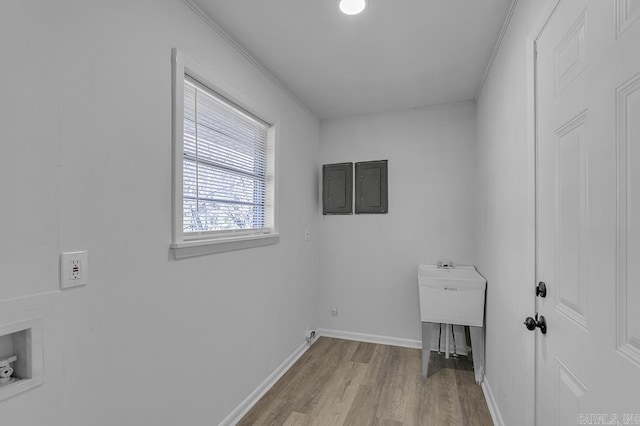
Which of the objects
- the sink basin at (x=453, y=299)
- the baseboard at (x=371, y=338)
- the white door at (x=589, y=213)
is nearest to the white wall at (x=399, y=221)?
the baseboard at (x=371, y=338)

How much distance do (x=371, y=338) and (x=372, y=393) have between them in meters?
0.99

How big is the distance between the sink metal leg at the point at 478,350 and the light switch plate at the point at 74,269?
8.77 ft

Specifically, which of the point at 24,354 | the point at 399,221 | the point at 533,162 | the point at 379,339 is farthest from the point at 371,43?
the point at 379,339

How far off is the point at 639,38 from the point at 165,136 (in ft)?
5.49

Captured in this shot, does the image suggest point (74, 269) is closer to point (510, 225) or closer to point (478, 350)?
point (510, 225)

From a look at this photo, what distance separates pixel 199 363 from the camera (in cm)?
168

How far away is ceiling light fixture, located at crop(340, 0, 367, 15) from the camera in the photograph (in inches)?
63.6

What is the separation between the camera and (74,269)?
3.54 ft

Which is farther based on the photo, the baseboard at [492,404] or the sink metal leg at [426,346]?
the sink metal leg at [426,346]

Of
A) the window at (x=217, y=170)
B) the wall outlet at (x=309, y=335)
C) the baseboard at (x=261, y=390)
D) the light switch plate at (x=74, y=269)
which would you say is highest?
the window at (x=217, y=170)

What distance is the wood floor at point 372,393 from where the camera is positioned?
2.02 m

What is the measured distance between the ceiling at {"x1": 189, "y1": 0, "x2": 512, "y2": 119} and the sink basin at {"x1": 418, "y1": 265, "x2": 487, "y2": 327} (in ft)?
5.57

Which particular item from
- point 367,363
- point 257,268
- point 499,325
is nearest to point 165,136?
point 257,268

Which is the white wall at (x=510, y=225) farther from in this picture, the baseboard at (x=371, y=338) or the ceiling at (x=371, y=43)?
the baseboard at (x=371, y=338)
